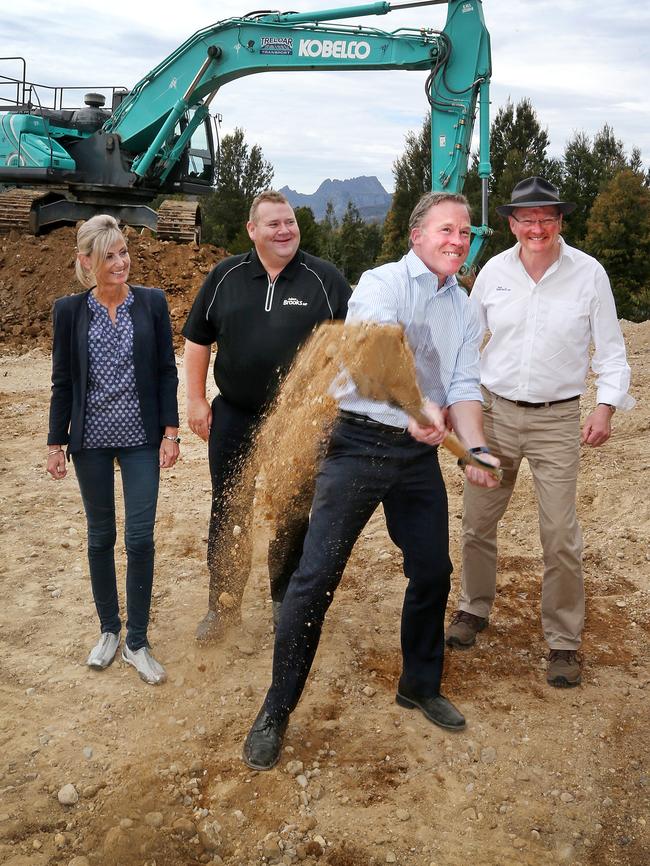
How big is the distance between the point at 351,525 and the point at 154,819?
3.97 feet

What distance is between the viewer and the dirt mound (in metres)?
12.8

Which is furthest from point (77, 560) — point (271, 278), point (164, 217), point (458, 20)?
point (164, 217)

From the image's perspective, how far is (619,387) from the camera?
3.71m

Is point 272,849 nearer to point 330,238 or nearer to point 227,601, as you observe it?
point 227,601

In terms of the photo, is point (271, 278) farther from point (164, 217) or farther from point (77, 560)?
point (164, 217)

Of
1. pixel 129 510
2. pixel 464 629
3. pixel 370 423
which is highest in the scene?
pixel 370 423

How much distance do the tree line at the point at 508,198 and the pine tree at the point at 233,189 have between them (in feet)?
0.12

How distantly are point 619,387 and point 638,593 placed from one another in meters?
1.51

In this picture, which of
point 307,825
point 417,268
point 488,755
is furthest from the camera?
point 488,755

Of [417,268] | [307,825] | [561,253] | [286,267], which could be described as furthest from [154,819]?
[561,253]

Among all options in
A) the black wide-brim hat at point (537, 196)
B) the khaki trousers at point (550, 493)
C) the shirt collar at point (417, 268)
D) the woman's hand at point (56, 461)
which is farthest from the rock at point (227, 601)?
the black wide-brim hat at point (537, 196)

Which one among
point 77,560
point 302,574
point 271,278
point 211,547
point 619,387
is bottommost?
point 77,560

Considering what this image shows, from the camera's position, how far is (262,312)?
3.76m

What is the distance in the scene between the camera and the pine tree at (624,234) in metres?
22.0
